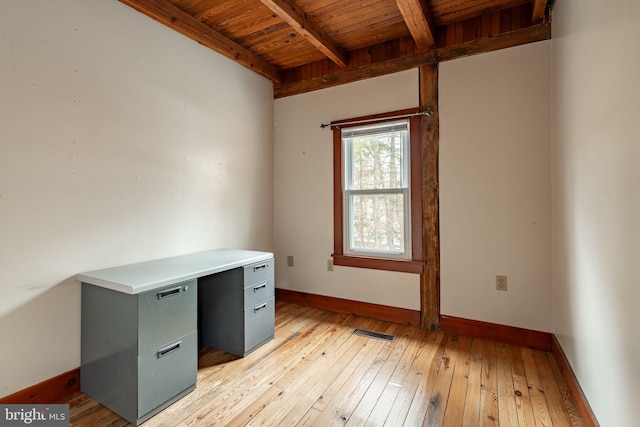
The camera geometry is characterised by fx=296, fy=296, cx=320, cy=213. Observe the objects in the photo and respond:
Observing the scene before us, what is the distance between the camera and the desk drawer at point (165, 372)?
5.08ft

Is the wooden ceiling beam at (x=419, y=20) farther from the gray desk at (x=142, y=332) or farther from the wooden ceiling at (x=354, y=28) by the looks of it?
the gray desk at (x=142, y=332)

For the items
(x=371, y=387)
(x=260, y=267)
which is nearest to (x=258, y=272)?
(x=260, y=267)

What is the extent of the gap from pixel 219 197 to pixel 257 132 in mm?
914

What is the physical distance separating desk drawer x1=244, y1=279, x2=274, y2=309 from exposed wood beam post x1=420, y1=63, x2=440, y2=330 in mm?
1386

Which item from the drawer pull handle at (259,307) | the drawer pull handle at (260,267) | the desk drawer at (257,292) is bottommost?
the drawer pull handle at (259,307)

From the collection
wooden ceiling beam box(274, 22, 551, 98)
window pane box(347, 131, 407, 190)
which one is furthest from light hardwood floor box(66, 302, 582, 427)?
wooden ceiling beam box(274, 22, 551, 98)

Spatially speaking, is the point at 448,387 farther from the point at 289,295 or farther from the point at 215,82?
the point at 215,82

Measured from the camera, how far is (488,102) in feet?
7.98

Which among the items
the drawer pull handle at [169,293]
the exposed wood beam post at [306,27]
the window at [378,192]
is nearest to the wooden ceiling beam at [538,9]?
the window at [378,192]

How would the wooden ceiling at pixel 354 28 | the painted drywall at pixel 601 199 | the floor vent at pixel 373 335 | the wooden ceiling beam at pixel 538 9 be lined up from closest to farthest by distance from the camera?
the painted drywall at pixel 601 199, the wooden ceiling beam at pixel 538 9, the wooden ceiling at pixel 354 28, the floor vent at pixel 373 335

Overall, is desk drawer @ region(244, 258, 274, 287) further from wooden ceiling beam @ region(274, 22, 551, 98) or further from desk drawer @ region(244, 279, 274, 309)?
wooden ceiling beam @ region(274, 22, 551, 98)

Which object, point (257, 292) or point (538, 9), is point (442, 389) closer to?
point (257, 292)

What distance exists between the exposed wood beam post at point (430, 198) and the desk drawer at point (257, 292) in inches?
54.6

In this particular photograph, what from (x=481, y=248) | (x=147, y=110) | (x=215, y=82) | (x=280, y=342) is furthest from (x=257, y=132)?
(x=481, y=248)
